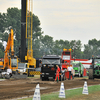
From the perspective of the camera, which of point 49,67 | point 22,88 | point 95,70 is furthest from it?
point 95,70

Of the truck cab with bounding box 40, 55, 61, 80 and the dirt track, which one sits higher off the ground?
the truck cab with bounding box 40, 55, 61, 80

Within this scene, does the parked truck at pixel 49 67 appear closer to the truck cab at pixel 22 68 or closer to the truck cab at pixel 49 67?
the truck cab at pixel 49 67

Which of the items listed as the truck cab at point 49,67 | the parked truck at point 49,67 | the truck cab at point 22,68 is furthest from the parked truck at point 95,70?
the truck cab at point 22,68

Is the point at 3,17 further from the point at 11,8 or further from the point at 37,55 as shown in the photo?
the point at 37,55

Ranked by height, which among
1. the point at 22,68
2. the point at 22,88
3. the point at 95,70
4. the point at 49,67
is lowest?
the point at 22,88

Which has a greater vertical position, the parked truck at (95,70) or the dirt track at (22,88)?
the parked truck at (95,70)

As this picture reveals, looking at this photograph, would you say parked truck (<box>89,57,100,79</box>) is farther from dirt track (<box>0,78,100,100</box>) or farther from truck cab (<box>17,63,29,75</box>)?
truck cab (<box>17,63,29,75</box>)

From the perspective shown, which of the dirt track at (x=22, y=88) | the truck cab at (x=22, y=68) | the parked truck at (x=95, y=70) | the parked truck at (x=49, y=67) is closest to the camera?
the dirt track at (x=22, y=88)

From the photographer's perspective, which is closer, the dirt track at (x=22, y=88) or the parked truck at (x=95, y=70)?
the dirt track at (x=22, y=88)

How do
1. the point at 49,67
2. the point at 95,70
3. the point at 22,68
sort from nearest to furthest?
the point at 49,67, the point at 95,70, the point at 22,68

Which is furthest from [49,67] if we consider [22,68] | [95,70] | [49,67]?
[22,68]

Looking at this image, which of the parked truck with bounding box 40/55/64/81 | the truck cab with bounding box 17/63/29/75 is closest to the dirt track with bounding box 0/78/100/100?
the parked truck with bounding box 40/55/64/81

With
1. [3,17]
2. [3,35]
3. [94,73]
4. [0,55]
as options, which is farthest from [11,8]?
[94,73]

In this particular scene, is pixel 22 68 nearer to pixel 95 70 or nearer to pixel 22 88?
pixel 95 70
